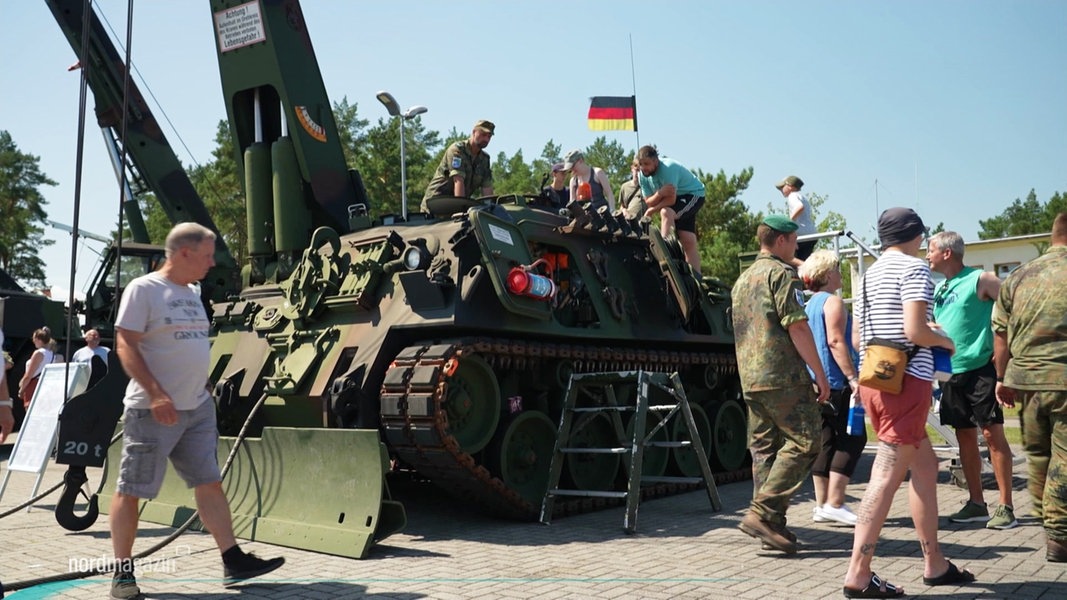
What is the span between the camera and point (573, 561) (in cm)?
639

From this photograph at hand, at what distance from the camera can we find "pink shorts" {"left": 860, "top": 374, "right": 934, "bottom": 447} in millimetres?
5039

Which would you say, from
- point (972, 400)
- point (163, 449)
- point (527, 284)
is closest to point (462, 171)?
point (527, 284)

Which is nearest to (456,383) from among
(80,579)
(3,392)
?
(80,579)

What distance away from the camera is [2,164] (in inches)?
2167

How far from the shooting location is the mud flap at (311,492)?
6.80m

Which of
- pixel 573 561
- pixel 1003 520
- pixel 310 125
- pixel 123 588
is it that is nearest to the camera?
pixel 123 588

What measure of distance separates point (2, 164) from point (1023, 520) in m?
58.5

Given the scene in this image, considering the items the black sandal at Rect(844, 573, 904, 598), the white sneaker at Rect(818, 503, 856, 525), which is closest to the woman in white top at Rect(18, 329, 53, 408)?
the white sneaker at Rect(818, 503, 856, 525)

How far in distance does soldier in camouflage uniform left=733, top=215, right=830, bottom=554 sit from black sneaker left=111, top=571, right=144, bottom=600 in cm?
365

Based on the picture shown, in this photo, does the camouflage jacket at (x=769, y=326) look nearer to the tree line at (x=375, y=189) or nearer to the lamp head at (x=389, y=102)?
the lamp head at (x=389, y=102)

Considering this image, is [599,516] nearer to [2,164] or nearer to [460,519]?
[460,519]

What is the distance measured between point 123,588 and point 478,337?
3.36 m

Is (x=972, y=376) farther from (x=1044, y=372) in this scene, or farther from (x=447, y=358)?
(x=447, y=358)

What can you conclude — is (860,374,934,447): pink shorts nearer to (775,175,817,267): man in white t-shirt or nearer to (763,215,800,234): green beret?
(763,215,800,234): green beret
